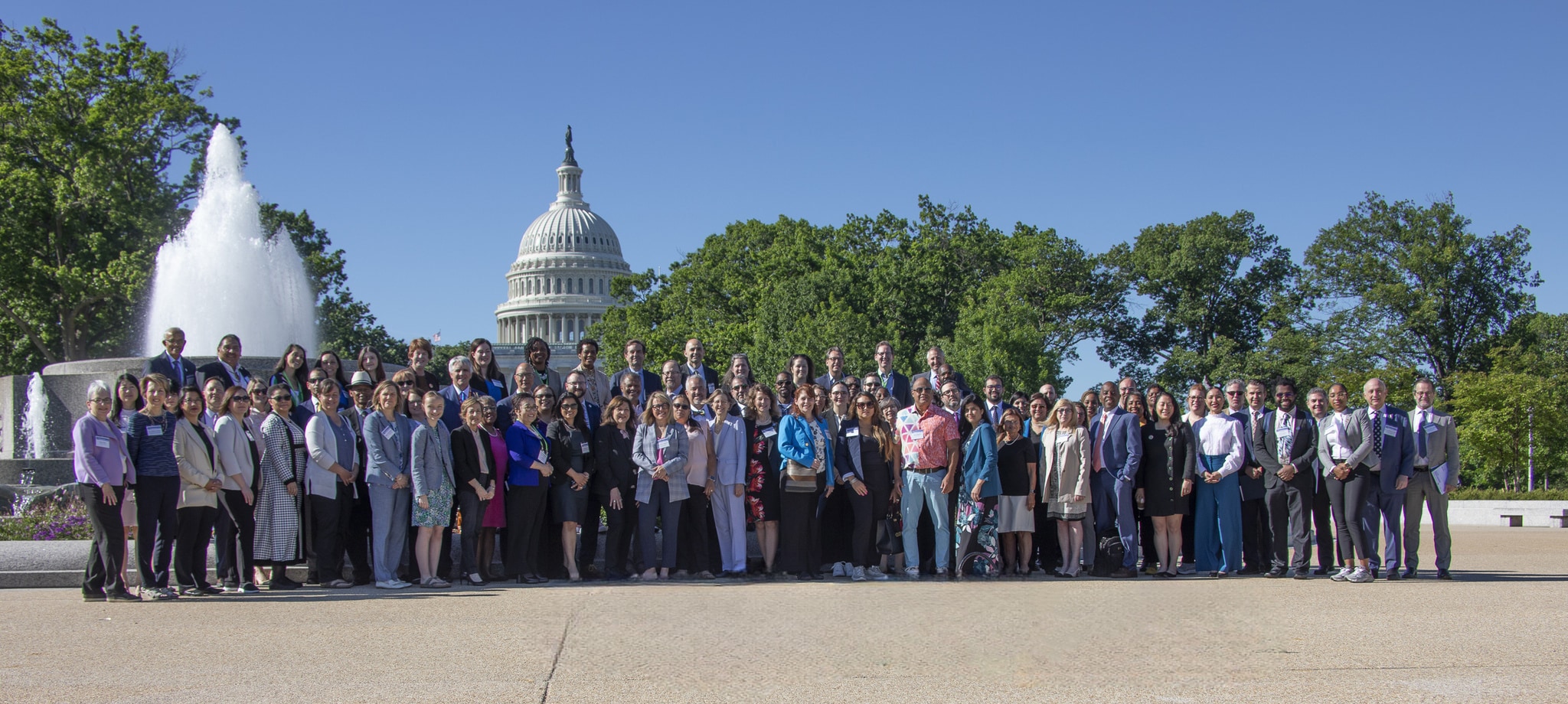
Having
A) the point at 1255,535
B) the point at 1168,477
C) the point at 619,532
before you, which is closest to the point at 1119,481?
the point at 1168,477

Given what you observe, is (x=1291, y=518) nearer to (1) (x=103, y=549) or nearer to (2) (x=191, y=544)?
(2) (x=191, y=544)

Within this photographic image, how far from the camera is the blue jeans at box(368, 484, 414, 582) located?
394 inches

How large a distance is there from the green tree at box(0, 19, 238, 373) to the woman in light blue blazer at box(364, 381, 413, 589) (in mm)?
27097

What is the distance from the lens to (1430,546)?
15.3m

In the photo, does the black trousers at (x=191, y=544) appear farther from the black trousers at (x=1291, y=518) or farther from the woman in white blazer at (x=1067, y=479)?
the black trousers at (x=1291, y=518)

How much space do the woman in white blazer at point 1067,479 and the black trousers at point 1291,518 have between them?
1662mm

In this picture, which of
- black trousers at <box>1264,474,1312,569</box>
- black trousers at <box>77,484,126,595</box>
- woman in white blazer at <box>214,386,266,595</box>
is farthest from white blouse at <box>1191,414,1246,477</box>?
black trousers at <box>77,484,126,595</box>

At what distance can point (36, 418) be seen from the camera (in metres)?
16.3

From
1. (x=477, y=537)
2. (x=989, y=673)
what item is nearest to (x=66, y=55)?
(x=477, y=537)

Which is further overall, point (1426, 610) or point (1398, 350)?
point (1398, 350)

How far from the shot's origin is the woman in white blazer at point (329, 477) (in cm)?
1007

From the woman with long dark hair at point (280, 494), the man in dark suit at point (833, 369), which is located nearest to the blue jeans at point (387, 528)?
the woman with long dark hair at point (280, 494)

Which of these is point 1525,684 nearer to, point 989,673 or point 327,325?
point 989,673

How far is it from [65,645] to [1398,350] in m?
49.3
